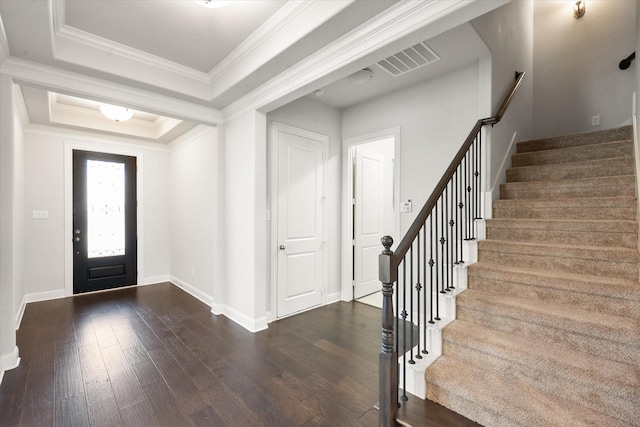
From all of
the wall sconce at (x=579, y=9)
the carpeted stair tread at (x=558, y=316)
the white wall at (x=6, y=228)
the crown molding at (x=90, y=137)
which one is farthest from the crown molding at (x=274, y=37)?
the wall sconce at (x=579, y=9)

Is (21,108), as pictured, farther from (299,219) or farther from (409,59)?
(409,59)

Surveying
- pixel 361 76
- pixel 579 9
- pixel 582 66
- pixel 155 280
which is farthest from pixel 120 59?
pixel 579 9

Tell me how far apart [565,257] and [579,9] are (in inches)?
166

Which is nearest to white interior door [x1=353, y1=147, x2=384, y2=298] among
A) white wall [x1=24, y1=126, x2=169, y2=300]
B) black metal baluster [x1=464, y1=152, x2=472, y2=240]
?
black metal baluster [x1=464, y1=152, x2=472, y2=240]

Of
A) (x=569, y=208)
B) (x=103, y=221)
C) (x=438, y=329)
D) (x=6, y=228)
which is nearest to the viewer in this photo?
(x=438, y=329)

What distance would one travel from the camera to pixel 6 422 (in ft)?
5.96

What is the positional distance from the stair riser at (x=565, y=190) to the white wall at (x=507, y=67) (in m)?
0.15

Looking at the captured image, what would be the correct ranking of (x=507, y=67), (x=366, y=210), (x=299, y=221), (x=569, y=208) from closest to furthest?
(x=569, y=208) → (x=507, y=67) → (x=299, y=221) → (x=366, y=210)

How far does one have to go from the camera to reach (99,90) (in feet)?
9.14

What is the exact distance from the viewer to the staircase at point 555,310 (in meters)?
1.60

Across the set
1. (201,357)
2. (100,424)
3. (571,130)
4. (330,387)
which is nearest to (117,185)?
(201,357)

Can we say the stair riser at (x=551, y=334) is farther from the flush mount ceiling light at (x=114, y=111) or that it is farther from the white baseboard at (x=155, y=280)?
the white baseboard at (x=155, y=280)

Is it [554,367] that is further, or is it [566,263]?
[566,263]

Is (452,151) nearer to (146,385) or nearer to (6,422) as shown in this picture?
(146,385)
